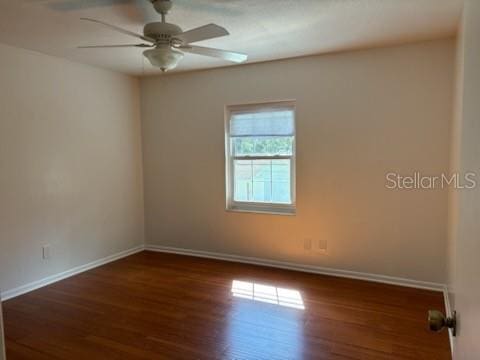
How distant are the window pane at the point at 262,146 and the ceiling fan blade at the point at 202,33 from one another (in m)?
1.93

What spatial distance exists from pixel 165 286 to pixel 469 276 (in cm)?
315

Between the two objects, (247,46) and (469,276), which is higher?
(247,46)

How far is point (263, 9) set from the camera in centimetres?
253

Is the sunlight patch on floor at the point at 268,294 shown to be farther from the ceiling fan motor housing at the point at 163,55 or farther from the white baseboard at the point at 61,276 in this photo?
the ceiling fan motor housing at the point at 163,55

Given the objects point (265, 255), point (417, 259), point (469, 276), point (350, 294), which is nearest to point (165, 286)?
point (265, 255)

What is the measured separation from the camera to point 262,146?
4168 mm

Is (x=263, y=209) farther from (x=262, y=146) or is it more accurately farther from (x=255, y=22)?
(x=255, y=22)

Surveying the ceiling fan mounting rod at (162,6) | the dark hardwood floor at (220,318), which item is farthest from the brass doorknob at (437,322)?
the ceiling fan mounting rod at (162,6)

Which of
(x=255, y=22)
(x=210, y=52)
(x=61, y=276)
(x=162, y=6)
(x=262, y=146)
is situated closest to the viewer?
(x=162, y=6)

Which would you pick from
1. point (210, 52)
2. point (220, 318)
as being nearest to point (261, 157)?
point (210, 52)

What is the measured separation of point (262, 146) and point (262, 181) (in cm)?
42

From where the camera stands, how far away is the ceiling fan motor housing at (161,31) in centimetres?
224

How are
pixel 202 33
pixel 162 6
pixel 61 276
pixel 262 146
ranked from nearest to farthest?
1. pixel 202 33
2. pixel 162 6
3. pixel 61 276
4. pixel 262 146

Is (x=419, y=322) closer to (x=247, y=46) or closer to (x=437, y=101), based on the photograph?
(x=437, y=101)
